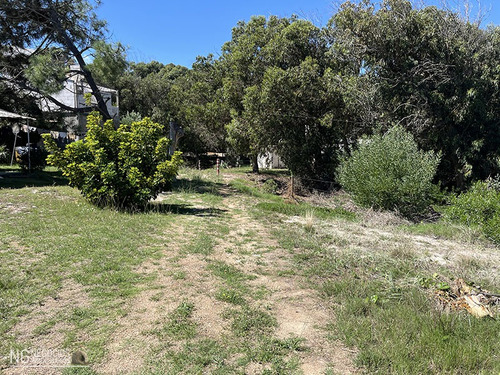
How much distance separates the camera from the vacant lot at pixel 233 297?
275cm

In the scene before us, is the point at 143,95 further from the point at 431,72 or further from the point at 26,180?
the point at 431,72

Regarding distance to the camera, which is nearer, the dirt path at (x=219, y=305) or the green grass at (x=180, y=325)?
the dirt path at (x=219, y=305)

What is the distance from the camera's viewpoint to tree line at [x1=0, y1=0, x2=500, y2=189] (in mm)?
12867

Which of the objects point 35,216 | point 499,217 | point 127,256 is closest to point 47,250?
point 127,256

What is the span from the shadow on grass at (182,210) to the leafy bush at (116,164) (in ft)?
1.67

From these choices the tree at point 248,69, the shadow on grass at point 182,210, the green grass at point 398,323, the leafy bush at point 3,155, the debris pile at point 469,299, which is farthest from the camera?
the tree at point 248,69

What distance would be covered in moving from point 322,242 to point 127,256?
3.56 meters

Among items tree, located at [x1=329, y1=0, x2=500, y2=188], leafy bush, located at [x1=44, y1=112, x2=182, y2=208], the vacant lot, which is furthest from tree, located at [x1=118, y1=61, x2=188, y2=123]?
the vacant lot

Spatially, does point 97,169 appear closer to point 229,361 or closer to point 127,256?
point 127,256

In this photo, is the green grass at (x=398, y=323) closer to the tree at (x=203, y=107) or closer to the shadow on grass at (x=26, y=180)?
the shadow on grass at (x=26, y=180)

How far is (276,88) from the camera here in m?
13.9

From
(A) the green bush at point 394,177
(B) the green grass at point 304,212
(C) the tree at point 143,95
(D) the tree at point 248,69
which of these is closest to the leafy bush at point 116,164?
(B) the green grass at point 304,212

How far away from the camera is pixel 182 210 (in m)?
8.87

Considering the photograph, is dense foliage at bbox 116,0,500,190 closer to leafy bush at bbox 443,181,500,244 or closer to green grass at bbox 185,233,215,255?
leafy bush at bbox 443,181,500,244
